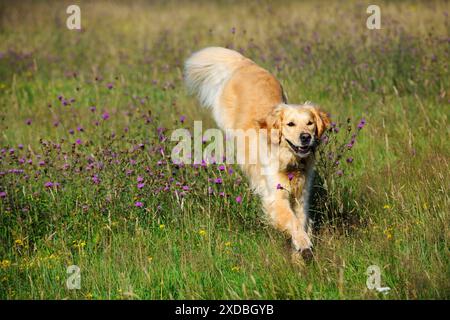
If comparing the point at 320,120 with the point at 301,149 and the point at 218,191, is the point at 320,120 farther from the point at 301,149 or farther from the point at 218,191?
the point at 218,191

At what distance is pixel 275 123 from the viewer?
4.27 m

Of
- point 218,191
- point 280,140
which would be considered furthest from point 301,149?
point 218,191

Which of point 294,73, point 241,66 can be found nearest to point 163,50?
point 294,73

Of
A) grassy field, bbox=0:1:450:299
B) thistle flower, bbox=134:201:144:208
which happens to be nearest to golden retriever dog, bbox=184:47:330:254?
grassy field, bbox=0:1:450:299

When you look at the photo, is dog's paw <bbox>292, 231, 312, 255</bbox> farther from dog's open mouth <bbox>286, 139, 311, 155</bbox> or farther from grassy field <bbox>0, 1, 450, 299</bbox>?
dog's open mouth <bbox>286, 139, 311, 155</bbox>

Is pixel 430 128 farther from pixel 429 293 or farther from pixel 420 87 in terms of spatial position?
pixel 429 293

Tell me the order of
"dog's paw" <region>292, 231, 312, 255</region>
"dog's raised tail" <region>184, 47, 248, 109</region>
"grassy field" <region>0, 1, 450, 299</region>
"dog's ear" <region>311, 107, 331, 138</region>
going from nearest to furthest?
1. "grassy field" <region>0, 1, 450, 299</region>
2. "dog's paw" <region>292, 231, 312, 255</region>
3. "dog's ear" <region>311, 107, 331, 138</region>
4. "dog's raised tail" <region>184, 47, 248, 109</region>

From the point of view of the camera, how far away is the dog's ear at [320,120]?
13.8ft

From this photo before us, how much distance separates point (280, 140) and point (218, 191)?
57cm

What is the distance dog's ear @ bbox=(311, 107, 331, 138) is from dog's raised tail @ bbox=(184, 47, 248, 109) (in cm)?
164

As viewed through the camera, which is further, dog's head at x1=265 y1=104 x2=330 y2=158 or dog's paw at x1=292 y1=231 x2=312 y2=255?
dog's head at x1=265 y1=104 x2=330 y2=158

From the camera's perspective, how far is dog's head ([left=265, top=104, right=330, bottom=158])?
4004 millimetres

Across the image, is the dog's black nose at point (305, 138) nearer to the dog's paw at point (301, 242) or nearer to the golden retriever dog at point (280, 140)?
the golden retriever dog at point (280, 140)
